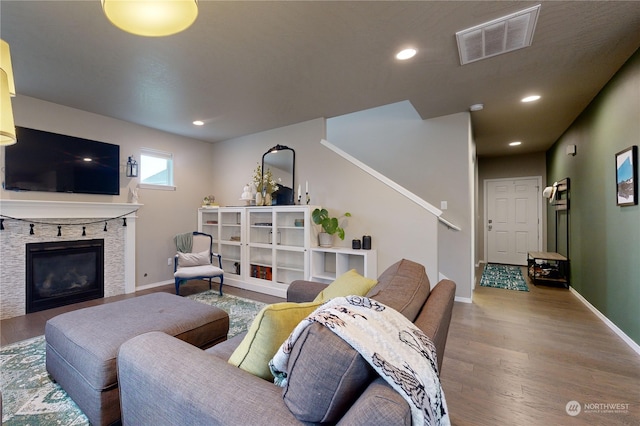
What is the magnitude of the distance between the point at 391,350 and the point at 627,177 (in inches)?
122

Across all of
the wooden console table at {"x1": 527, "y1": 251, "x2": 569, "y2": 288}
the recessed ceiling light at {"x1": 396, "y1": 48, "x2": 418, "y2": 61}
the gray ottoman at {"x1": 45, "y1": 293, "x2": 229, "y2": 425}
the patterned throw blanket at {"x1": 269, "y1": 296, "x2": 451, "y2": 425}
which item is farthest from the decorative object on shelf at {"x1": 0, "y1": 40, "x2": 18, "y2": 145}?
the wooden console table at {"x1": 527, "y1": 251, "x2": 569, "y2": 288}

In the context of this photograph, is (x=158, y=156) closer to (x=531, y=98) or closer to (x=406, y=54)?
(x=406, y=54)

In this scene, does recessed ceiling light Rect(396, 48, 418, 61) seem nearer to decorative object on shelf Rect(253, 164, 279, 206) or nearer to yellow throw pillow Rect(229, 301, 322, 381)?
yellow throw pillow Rect(229, 301, 322, 381)

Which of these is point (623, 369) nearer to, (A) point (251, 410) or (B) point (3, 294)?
(A) point (251, 410)

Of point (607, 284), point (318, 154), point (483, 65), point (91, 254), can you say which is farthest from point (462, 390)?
point (91, 254)

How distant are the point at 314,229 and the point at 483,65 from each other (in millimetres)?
2554

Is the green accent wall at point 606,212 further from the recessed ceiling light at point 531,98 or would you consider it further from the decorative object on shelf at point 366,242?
the decorative object on shelf at point 366,242

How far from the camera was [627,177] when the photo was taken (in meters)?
2.47

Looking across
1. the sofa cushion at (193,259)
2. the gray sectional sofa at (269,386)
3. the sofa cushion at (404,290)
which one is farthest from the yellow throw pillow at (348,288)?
the sofa cushion at (193,259)

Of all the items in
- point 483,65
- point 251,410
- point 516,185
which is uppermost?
point 483,65

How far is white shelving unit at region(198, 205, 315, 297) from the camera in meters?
3.96

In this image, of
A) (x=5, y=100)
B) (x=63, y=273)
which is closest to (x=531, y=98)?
(x=5, y=100)

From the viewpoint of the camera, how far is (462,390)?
1.83 meters

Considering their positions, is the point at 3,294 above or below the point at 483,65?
below
